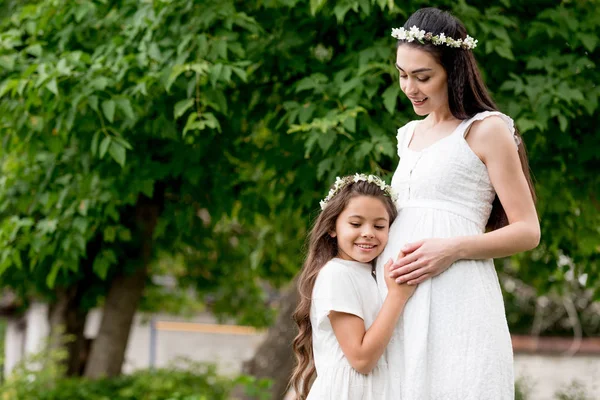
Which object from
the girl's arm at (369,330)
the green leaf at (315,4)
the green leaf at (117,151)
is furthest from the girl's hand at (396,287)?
the green leaf at (117,151)

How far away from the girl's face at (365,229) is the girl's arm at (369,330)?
0.12 meters

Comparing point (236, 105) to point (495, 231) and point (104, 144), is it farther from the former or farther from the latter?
point (495, 231)

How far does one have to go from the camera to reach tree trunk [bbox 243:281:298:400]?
7.87 metres

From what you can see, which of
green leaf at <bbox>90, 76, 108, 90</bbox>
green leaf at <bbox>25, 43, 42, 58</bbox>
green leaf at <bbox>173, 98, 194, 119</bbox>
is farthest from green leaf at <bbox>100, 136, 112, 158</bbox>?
green leaf at <bbox>25, 43, 42, 58</bbox>

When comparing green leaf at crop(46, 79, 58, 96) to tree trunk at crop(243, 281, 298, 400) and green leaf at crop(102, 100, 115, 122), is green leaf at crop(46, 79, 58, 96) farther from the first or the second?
tree trunk at crop(243, 281, 298, 400)

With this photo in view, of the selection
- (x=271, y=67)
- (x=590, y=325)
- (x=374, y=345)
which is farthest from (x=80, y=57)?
(x=590, y=325)

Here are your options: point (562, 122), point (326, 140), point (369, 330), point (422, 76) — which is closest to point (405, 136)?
point (422, 76)

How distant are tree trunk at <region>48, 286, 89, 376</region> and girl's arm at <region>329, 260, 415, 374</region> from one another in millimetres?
5503

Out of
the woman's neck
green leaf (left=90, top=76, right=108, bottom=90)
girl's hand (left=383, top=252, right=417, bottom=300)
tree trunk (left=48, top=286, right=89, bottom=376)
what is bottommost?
tree trunk (left=48, top=286, right=89, bottom=376)

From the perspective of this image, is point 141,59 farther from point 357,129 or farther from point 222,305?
point 222,305

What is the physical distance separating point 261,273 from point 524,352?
394 inches

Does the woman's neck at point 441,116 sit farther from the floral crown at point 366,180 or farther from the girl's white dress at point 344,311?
the girl's white dress at point 344,311

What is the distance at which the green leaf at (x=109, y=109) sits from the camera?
459cm

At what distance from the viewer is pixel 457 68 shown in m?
2.88
